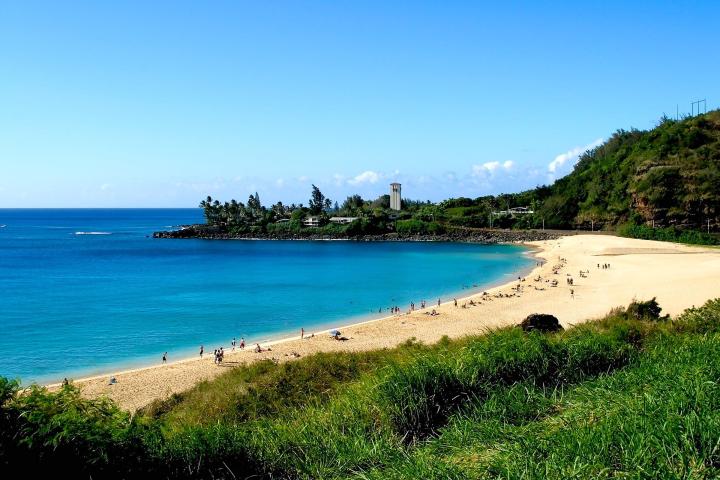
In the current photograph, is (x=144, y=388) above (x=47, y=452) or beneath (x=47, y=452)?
beneath

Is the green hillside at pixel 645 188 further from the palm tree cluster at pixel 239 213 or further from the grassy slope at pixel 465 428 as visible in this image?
the grassy slope at pixel 465 428

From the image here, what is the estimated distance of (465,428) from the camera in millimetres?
6953

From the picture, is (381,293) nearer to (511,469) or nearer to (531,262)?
(531,262)

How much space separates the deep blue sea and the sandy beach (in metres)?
3.10

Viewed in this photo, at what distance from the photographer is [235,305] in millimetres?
40938

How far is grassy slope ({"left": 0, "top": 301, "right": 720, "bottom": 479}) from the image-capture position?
495 cm

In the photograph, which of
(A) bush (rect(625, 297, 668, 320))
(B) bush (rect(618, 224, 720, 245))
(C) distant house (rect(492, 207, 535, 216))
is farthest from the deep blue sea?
(C) distant house (rect(492, 207, 535, 216))

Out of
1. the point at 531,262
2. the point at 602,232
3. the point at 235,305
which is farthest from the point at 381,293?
the point at 602,232

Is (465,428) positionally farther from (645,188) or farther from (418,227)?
(418,227)

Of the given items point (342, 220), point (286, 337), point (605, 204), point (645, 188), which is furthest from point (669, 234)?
point (286, 337)

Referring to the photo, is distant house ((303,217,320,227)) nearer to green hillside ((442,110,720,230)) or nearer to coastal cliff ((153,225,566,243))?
coastal cliff ((153,225,566,243))

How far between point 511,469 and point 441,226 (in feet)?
333

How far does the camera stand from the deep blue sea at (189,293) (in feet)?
94.6

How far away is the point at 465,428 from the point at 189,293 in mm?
42792
